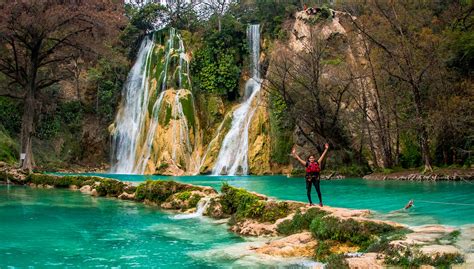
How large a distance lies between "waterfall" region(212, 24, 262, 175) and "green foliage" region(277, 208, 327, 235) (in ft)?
73.0

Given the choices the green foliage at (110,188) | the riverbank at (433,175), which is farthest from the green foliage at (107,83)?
the riverbank at (433,175)

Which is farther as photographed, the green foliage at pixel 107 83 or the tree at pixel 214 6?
the tree at pixel 214 6

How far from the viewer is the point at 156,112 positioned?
38844 mm

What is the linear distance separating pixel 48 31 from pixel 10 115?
1911 centimetres

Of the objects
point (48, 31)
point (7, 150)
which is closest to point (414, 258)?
point (48, 31)

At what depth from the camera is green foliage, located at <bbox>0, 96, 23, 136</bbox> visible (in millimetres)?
39875

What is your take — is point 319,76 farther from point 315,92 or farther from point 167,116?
point 167,116

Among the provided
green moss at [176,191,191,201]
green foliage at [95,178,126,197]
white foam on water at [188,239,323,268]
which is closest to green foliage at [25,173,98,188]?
green foliage at [95,178,126,197]

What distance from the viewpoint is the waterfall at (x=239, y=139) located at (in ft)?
111

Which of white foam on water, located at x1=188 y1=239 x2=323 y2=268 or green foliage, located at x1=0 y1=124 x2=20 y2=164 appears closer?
white foam on water, located at x1=188 y1=239 x2=323 y2=268

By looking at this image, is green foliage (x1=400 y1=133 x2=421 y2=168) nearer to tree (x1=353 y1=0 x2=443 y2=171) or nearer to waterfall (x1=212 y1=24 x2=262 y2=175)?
tree (x1=353 y1=0 x2=443 y2=171)

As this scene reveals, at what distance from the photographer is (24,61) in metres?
29.6

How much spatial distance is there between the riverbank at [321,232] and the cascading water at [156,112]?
21.0 m

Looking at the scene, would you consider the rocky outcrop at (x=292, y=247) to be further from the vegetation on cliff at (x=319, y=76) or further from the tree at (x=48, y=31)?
the tree at (x=48, y=31)
